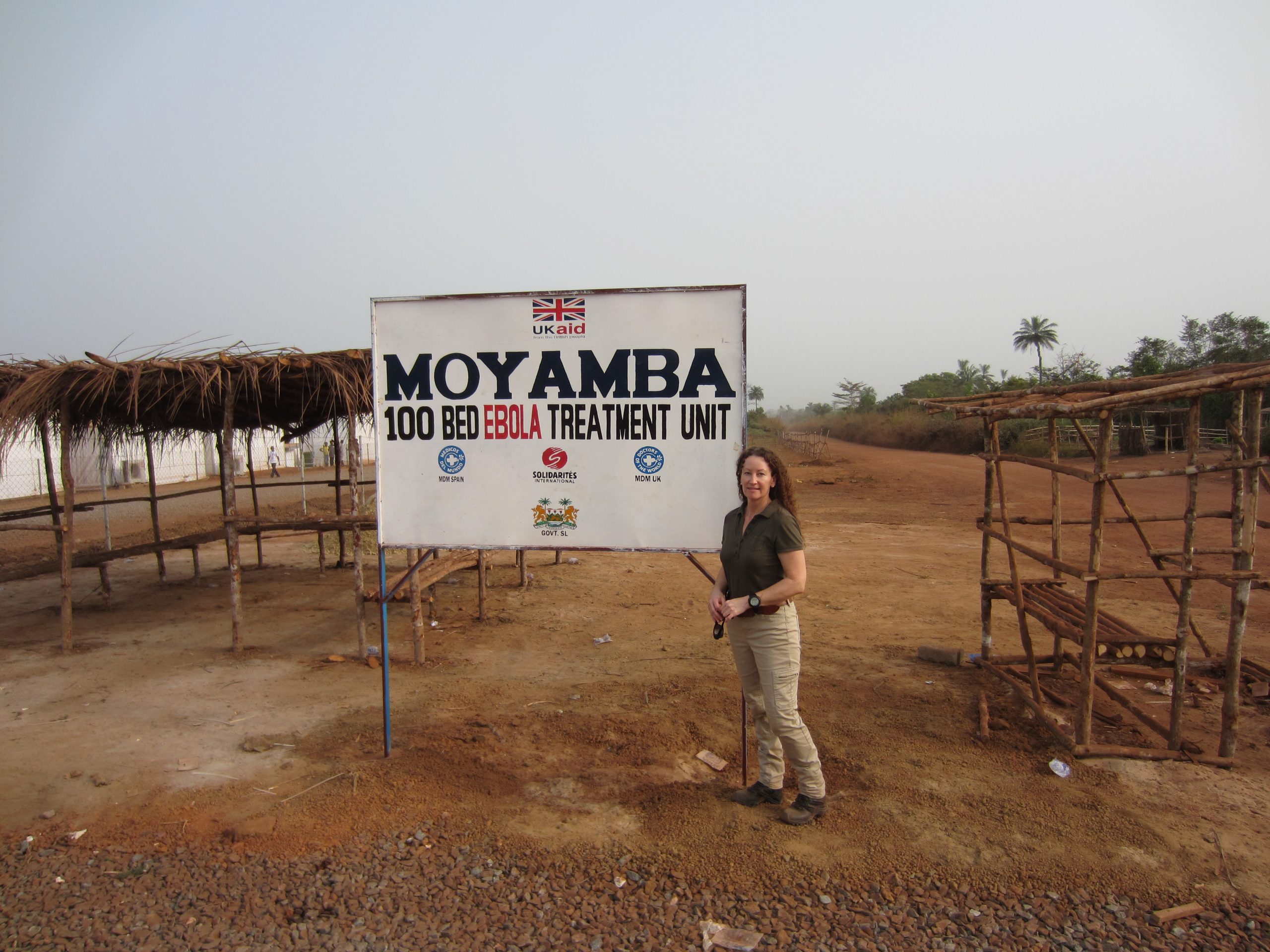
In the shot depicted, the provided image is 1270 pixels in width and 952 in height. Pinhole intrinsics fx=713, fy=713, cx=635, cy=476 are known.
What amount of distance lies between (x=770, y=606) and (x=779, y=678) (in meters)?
0.38

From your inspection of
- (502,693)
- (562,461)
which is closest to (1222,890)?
(562,461)

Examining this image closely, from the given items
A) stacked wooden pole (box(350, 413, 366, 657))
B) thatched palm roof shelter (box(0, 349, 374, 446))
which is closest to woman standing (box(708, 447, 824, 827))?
stacked wooden pole (box(350, 413, 366, 657))

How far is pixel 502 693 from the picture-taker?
5699 mm

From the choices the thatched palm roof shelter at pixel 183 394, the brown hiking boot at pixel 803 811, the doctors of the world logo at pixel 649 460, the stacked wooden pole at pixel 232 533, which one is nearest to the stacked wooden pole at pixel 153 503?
the thatched palm roof shelter at pixel 183 394

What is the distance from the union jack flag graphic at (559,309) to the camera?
402cm

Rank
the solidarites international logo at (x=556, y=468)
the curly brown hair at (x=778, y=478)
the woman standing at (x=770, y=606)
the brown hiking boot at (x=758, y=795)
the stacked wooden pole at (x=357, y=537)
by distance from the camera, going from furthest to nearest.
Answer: the stacked wooden pole at (x=357, y=537) < the solidarites international logo at (x=556, y=468) < the brown hiking boot at (x=758, y=795) < the curly brown hair at (x=778, y=478) < the woman standing at (x=770, y=606)

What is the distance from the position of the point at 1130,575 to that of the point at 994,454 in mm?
1457

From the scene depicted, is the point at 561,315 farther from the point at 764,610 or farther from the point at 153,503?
the point at 153,503

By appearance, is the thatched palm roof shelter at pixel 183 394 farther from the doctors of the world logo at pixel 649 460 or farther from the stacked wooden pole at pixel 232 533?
the doctors of the world logo at pixel 649 460

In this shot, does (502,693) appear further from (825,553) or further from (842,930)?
(825,553)

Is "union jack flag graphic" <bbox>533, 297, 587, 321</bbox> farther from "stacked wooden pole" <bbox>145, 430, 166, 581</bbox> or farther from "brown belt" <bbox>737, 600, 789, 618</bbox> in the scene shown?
"stacked wooden pole" <bbox>145, 430, 166, 581</bbox>

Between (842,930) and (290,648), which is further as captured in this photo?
(290,648)

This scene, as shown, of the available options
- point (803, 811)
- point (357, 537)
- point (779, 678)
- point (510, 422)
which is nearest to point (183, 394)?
point (357, 537)

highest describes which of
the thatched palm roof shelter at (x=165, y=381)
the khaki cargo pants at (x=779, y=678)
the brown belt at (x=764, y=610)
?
Answer: the thatched palm roof shelter at (x=165, y=381)
